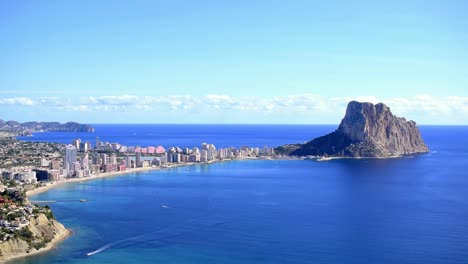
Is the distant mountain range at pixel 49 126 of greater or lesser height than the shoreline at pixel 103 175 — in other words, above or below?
above

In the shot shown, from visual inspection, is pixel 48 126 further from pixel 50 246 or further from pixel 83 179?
pixel 50 246

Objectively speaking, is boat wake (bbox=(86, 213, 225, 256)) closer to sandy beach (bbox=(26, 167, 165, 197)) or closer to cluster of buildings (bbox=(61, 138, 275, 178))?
sandy beach (bbox=(26, 167, 165, 197))

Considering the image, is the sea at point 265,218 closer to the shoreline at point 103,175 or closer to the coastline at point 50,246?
the coastline at point 50,246

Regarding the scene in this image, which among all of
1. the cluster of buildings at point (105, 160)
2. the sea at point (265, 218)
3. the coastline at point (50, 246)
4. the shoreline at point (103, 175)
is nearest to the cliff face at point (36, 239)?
the coastline at point (50, 246)

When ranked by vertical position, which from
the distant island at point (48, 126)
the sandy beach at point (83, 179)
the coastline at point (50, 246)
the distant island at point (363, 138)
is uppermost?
the distant island at point (48, 126)

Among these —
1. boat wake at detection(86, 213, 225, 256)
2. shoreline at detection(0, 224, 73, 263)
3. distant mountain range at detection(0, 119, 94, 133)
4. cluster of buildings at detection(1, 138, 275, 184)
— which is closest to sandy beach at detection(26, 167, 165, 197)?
cluster of buildings at detection(1, 138, 275, 184)

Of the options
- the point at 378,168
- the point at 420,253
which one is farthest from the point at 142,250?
the point at 378,168
